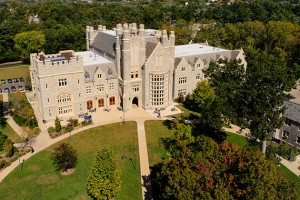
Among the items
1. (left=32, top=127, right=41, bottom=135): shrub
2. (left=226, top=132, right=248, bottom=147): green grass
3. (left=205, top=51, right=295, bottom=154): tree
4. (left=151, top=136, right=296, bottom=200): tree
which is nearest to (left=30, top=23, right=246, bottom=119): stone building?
(left=32, top=127, right=41, bottom=135): shrub

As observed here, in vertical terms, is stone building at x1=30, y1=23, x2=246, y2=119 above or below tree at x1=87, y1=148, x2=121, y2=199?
above

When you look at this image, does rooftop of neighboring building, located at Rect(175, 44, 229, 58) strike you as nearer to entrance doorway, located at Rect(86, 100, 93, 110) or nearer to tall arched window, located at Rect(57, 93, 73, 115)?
entrance doorway, located at Rect(86, 100, 93, 110)

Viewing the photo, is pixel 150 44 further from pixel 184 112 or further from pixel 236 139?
pixel 236 139

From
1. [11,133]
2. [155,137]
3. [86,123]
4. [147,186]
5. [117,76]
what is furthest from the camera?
[117,76]

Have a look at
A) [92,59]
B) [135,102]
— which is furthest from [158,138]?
[92,59]

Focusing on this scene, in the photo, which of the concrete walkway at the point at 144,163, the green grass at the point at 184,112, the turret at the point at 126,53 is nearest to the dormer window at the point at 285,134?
the green grass at the point at 184,112

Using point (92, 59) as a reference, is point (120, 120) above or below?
below
